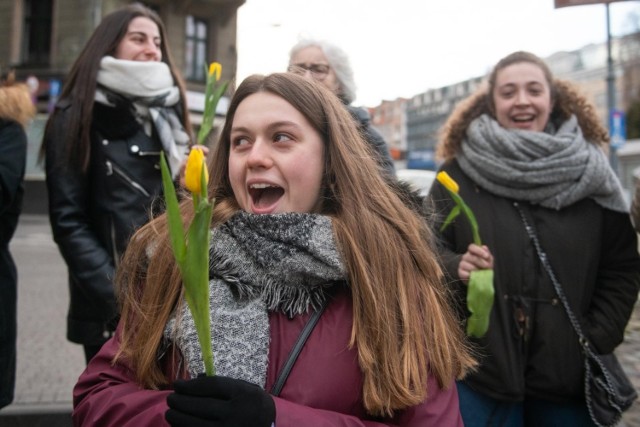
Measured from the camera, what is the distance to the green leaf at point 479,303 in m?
1.96

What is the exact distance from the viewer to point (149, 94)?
8.47 feet

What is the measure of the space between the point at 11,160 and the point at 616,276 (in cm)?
232

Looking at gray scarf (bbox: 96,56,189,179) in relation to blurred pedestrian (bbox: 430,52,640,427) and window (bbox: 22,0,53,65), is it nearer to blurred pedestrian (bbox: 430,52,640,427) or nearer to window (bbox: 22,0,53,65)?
blurred pedestrian (bbox: 430,52,640,427)

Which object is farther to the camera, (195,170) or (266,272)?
(266,272)

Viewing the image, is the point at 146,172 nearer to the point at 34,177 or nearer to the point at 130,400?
the point at 130,400

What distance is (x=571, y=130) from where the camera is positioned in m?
2.47

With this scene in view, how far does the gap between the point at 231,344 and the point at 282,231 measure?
27cm

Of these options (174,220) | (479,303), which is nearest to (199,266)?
(174,220)

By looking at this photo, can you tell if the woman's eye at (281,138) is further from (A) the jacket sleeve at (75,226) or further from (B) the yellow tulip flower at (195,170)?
(A) the jacket sleeve at (75,226)

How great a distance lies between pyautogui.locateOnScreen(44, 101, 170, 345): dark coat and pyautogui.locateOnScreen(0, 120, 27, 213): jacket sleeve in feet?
0.36

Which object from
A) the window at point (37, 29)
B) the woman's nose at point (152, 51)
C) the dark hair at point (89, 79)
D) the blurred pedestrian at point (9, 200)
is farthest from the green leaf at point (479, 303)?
the window at point (37, 29)

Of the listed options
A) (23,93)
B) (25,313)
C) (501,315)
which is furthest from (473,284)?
(25,313)

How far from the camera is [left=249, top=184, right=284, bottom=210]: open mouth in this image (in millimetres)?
1524

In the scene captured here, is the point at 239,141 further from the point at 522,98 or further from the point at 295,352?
the point at 522,98
